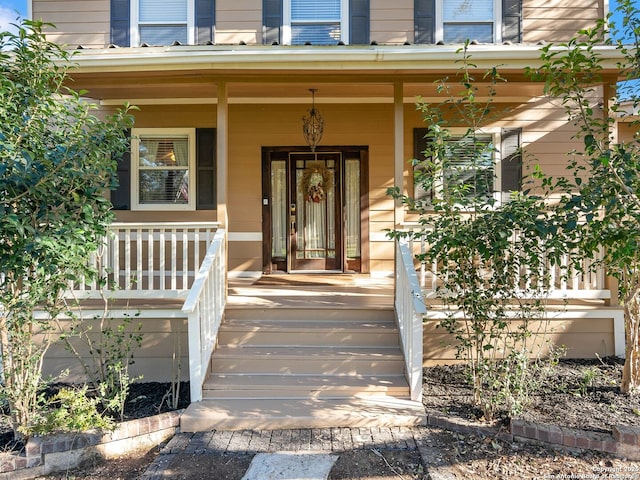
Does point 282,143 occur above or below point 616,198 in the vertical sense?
above

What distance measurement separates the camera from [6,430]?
138 inches

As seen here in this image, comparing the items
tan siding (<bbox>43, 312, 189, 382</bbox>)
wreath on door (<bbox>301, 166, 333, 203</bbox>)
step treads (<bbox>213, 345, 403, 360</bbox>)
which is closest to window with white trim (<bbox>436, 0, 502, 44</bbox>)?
wreath on door (<bbox>301, 166, 333, 203</bbox>)

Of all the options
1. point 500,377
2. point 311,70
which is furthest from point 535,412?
point 311,70

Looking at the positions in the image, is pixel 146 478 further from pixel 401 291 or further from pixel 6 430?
pixel 401 291

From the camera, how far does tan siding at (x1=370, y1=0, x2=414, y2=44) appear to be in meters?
6.25

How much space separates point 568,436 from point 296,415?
193 cm

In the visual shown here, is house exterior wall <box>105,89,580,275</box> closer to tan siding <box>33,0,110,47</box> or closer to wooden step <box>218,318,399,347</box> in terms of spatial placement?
tan siding <box>33,0,110,47</box>

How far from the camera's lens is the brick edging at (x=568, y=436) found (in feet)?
9.47

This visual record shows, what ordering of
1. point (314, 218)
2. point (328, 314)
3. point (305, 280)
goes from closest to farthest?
1. point (328, 314)
2. point (305, 280)
3. point (314, 218)

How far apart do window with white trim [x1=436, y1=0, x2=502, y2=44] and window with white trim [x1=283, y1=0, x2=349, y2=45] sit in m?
1.37

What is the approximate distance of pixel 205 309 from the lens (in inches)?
154

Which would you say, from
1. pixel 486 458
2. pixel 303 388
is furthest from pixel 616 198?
pixel 303 388

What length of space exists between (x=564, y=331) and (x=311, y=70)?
3.77 metres

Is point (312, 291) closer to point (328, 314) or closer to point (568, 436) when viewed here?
point (328, 314)
